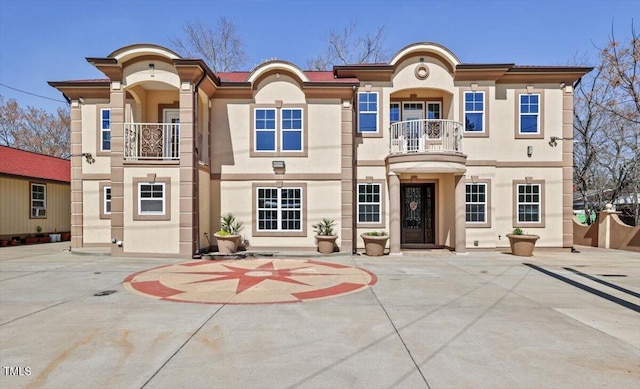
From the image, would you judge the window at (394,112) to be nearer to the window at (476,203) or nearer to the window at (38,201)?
the window at (476,203)

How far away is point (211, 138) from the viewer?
1466 cm

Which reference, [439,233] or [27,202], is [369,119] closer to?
[439,233]

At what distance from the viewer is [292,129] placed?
575 inches

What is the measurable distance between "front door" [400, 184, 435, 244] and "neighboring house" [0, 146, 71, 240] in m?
18.5

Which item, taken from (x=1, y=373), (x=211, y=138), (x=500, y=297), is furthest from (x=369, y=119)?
(x=1, y=373)

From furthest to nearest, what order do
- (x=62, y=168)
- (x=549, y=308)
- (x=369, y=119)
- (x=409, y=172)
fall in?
(x=62, y=168) → (x=369, y=119) → (x=409, y=172) → (x=549, y=308)

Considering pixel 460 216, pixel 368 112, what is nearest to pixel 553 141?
pixel 460 216

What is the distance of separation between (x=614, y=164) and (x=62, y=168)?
3426 cm

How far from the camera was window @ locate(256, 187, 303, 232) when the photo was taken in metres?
14.5

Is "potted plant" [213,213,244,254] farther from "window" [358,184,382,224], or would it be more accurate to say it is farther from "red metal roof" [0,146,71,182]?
"red metal roof" [0,146,71,182]

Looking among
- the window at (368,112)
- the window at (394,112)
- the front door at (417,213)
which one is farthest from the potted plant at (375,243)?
the window at (394,112)

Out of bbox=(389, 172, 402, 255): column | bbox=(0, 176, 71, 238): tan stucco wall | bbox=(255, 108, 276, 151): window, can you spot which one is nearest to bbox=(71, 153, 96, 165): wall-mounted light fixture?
bbox=(0, 176, 71, 238): tan stucco wall

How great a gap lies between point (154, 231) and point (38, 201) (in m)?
10.7

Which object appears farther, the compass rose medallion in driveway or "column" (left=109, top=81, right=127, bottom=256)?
"column" (left=109, top=81, right=127, bottom=256)
